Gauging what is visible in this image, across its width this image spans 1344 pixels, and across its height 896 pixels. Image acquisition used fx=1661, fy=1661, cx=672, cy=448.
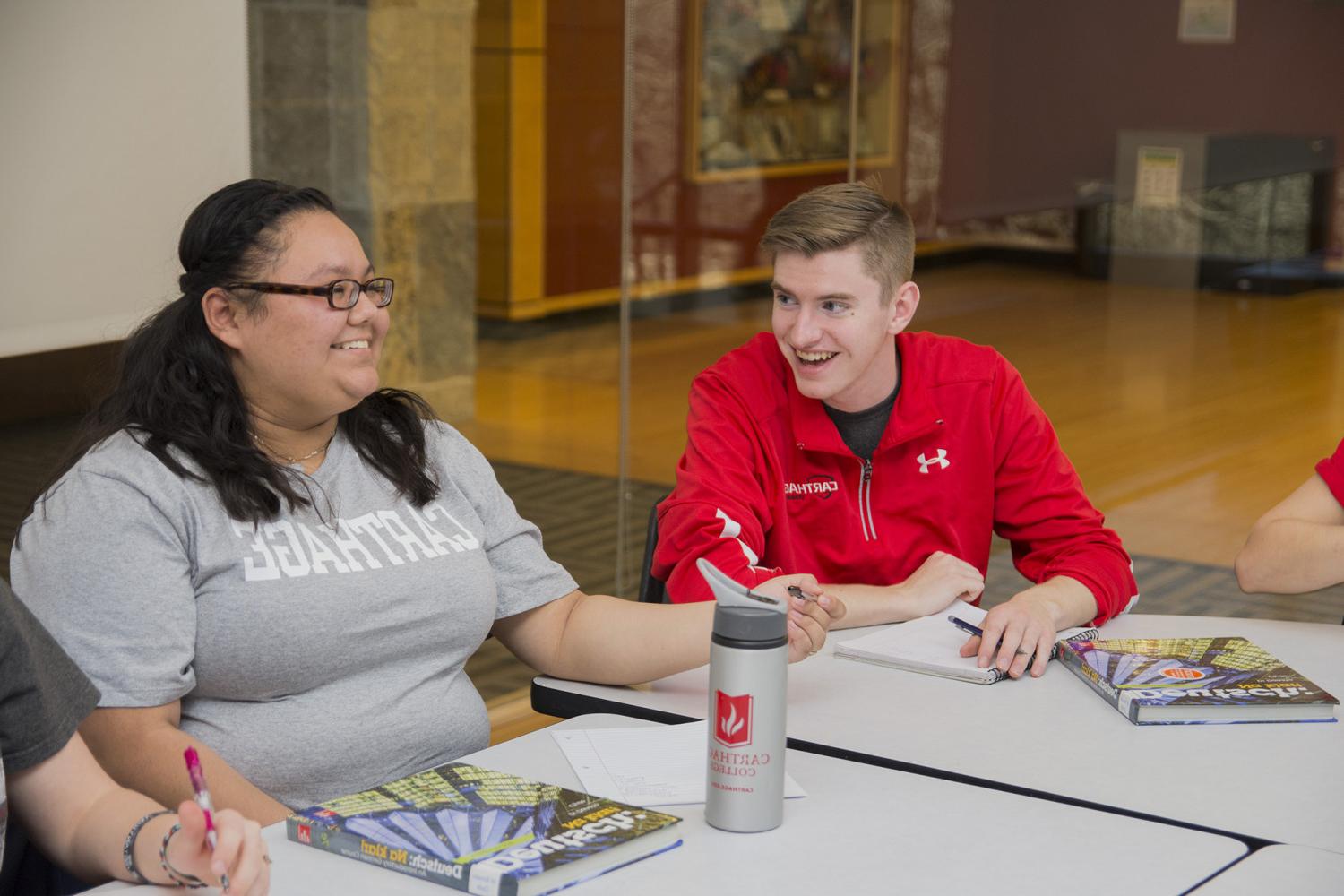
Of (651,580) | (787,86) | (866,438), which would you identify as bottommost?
(651,580)

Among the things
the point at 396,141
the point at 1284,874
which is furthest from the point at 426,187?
the point at 1284,874

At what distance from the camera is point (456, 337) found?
4203 millimetres

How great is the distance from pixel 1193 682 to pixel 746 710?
796 mm

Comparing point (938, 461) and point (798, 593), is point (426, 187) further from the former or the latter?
point (798, 593)

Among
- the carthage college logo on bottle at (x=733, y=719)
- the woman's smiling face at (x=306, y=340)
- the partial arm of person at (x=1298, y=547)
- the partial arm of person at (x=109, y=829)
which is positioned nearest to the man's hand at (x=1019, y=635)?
the partial arm of person at (x=1298, y=547)

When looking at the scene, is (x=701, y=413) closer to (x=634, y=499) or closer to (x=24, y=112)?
(x=24, y=112)

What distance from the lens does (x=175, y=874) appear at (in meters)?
1.47

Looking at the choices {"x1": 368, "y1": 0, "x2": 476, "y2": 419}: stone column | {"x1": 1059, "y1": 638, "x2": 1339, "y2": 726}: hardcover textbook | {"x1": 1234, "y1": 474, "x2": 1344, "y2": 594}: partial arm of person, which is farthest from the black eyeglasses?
{"x1": 368, "y1": 0, "x2": 476, "y2": 419}: stone column

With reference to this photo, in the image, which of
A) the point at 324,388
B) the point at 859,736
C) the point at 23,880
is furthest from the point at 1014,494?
the point at 23,880

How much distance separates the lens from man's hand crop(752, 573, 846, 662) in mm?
2072

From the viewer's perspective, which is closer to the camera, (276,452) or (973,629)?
(276,452)

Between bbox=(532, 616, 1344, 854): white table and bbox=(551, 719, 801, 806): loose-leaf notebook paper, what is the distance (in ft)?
0.42

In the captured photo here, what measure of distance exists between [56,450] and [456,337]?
1287 mm

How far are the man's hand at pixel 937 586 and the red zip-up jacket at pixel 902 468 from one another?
0.18m
